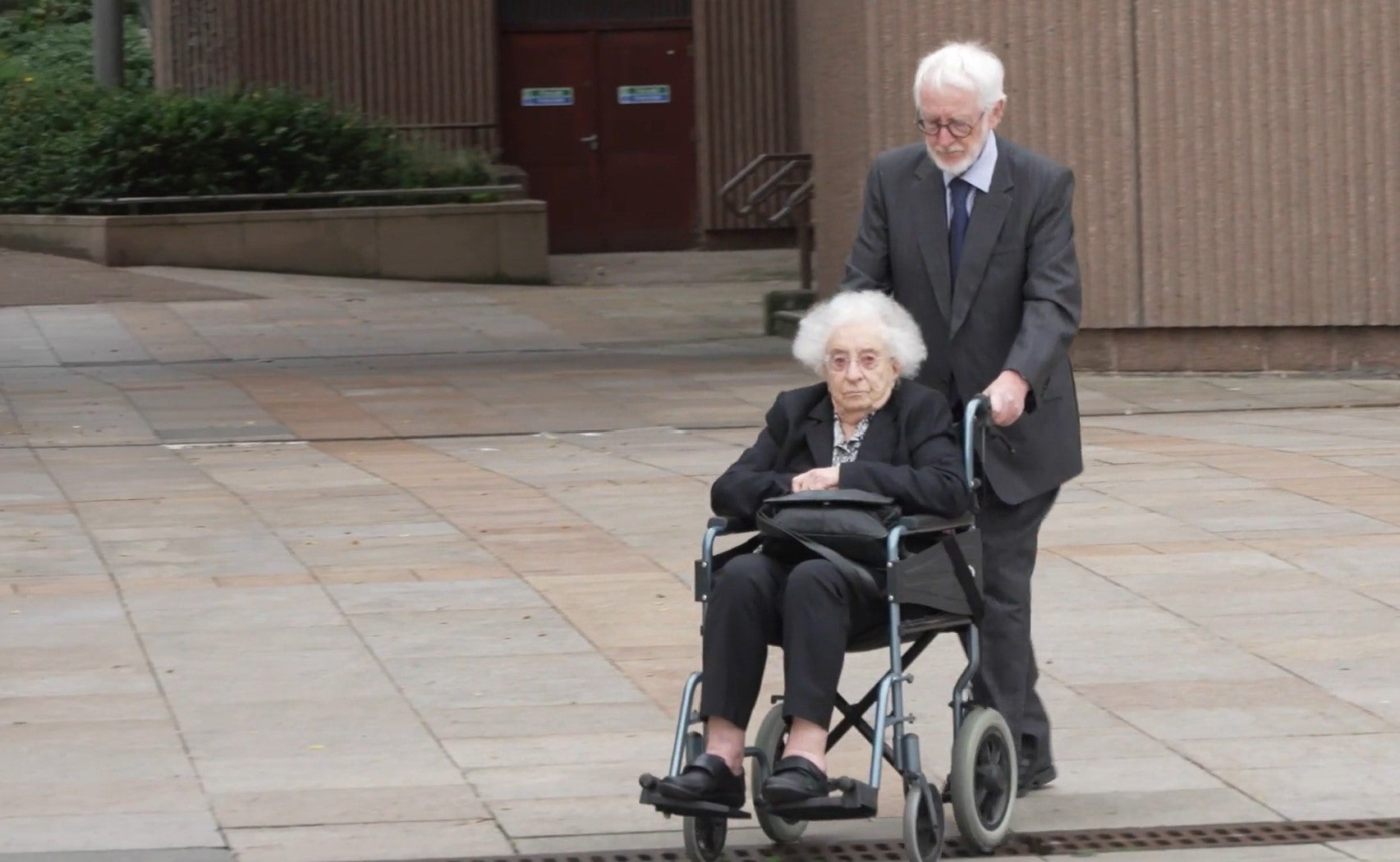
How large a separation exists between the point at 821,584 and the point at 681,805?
1.74 feet

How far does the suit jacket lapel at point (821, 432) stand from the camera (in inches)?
207

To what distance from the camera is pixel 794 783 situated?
15.9ft

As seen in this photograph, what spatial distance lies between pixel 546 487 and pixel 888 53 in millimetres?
5405

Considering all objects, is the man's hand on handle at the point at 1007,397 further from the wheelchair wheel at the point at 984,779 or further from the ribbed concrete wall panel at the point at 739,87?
the ribbed concrete wall panel at the point at 739,87

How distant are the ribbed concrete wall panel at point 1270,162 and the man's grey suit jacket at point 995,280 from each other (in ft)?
30.4

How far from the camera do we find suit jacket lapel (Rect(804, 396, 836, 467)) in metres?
5.27

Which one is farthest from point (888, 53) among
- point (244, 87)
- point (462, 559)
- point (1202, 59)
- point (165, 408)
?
point (244, 87)

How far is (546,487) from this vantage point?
1059 centimetres

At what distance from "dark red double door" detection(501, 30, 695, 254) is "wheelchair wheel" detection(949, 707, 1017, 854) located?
20.5 metres

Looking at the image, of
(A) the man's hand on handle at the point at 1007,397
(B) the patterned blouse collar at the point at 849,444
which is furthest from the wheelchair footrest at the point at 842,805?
(A) the man's hand on handle at the point at 1007,397

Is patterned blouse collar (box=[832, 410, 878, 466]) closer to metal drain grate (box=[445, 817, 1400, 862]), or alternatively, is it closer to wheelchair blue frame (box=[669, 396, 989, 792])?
wheelchair blue frame (box=[669, 396, 989, 792])

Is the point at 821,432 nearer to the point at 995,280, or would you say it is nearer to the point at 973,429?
the point at 973,429

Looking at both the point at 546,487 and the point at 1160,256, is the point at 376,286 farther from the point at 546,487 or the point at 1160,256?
the point at 546,487

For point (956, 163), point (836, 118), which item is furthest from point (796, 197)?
point (956, 163)
